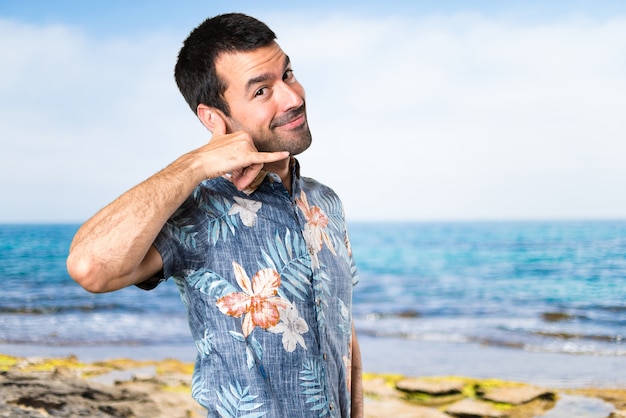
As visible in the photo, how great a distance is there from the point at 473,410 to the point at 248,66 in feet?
13.5

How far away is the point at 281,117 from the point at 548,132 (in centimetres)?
3217

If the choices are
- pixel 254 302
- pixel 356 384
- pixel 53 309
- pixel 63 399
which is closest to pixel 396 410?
pixel 63 399

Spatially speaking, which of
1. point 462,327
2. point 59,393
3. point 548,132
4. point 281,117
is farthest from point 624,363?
point 548,132

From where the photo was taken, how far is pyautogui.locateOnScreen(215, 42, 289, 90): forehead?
1777 millimetres

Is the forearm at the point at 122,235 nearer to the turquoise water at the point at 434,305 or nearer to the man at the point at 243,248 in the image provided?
the man at the point at 243,248

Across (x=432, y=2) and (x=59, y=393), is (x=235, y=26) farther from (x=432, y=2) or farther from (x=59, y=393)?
(x=432, y=2)

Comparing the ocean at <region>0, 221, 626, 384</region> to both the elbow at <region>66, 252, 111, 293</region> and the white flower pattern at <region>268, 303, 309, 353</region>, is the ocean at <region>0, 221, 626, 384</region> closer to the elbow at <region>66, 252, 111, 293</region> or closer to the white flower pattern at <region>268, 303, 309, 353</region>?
the white flower pattern at <region>268, 303, 309, 353</region>

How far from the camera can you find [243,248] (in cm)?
161

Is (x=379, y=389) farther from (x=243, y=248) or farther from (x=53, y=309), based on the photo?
(x=53, y=309)

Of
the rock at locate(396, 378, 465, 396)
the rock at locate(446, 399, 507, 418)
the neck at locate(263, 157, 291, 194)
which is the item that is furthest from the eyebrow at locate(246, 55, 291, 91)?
the rock at locate(396, 378, 465, 396)

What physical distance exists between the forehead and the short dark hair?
1 centimetres

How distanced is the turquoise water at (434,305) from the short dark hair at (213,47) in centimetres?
739

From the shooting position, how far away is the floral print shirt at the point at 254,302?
154 cm

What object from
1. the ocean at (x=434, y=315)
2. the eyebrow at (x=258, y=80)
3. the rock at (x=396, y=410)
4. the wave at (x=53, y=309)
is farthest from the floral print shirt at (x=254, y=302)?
the wave at (x=53, y=309)
